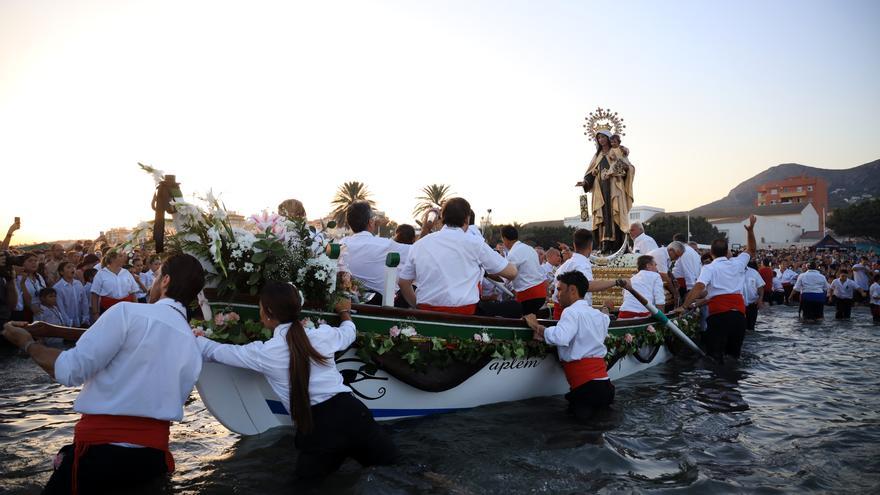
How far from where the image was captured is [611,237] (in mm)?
14484

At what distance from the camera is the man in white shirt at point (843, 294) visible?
18812 millimetres

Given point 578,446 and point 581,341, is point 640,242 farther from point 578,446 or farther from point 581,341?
point 578,446

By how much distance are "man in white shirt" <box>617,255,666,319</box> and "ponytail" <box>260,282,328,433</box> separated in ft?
21.5

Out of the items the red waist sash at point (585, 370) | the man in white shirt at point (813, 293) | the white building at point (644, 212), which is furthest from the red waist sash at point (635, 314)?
the white building at point (644, 212)

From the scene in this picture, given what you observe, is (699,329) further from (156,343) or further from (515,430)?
(156,343)

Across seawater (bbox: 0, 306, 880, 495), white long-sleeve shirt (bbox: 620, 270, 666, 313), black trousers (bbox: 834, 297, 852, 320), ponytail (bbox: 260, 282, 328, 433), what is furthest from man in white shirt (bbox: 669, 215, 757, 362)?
black trousers (bbox: 834, 297, 852, 320)

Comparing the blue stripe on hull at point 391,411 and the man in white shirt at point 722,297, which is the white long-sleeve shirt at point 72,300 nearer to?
the blue stripe on hull at point 391,411

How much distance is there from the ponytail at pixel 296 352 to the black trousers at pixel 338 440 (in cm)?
11

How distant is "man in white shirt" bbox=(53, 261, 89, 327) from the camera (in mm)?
12562

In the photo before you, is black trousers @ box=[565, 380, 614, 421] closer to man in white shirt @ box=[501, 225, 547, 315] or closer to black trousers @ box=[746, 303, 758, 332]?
man in white shirt @ box=[501, 225, 547, 315]

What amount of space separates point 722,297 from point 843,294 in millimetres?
11698

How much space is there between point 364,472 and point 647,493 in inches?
87.6

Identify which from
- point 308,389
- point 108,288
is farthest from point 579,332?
point 108,288

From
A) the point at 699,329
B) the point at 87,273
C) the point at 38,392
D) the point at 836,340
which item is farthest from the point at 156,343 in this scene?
the point at 836,340
